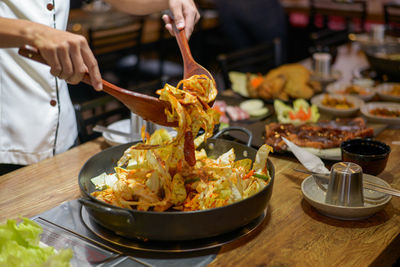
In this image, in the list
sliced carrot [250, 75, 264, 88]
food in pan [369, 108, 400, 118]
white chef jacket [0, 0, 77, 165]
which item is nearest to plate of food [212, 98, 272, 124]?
sliced carrot [250, 75, 264, 88]

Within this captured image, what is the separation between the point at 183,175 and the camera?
4.73ft

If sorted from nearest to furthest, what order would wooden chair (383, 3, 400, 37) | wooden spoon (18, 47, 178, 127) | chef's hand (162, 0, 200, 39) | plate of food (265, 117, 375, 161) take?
wooden spoon (18, 47, 178, 127), chef's hand (162, 0, 200, 39), plate of food (265, 117, 375, 161), wooden chair (383, 3, 400, 37)

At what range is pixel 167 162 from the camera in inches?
57.7

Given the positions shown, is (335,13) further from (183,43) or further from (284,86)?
(183,43)

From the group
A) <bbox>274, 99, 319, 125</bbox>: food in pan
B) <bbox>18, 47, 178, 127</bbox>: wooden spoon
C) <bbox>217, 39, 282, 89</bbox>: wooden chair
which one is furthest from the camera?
<bbox>217, 39, 282, 89</bbox>: wooden chair

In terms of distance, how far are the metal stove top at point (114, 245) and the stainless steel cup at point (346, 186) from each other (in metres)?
0.26

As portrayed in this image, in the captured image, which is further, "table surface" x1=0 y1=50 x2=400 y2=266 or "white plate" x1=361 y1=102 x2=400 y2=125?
"white plate" x1=361 y1=102 x2=400 y2=125

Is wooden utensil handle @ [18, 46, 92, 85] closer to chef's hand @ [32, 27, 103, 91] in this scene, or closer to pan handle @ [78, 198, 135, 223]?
chef's hand @ [32, 27, 103, 91]

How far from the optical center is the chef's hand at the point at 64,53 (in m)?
1.22

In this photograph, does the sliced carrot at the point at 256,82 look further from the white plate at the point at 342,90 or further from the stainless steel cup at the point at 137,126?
the stainless steel cup at the point at 137,126

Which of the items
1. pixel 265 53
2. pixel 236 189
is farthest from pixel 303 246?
pixel 265 53

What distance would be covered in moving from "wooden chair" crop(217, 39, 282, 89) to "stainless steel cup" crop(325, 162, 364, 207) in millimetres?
1765

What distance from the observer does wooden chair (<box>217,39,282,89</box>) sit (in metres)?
3.23

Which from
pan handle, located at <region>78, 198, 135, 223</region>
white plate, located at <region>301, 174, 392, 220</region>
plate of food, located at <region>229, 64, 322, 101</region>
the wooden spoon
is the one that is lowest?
plate of food, located at <region>229, 64, 322, 101</region>
